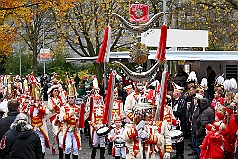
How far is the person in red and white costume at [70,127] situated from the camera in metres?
14.8

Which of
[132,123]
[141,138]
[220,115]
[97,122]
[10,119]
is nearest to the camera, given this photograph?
[141,138]

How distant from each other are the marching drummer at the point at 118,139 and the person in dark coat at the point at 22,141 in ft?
10.4

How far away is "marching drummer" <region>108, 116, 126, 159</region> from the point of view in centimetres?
1267

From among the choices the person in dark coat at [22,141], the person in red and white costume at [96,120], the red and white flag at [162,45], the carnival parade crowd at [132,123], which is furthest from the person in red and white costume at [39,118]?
the person in dark coat at [22,141]

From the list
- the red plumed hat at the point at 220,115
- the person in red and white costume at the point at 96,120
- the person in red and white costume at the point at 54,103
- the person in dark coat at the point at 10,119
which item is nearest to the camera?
the person in dark coat at the point at 10,119

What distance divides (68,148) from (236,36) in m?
23.6

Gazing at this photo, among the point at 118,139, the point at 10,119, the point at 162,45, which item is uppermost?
the point at 162,45

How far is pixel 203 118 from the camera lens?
14.0 metres

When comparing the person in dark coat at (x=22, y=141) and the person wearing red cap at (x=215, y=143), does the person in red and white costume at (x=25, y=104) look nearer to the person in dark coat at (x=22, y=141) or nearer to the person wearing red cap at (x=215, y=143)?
the person wearing red cap at (x=215, y=143)

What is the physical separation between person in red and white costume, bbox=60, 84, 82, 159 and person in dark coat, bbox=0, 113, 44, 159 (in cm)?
538

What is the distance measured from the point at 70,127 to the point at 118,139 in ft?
8.13

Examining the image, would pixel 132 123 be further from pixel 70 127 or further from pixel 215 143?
pixel 70 127

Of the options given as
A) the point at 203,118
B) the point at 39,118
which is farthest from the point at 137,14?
the point at 39,118

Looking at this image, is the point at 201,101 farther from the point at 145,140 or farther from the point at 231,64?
the point at 231,64
